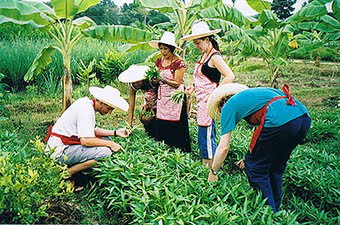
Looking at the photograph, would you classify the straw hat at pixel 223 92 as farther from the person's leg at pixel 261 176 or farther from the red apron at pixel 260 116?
the person's leg at pixel 261 176

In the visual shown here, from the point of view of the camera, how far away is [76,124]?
3.99 meters

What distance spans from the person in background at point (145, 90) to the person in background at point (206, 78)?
2.06 ft

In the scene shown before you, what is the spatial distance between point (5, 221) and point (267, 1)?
248 inches

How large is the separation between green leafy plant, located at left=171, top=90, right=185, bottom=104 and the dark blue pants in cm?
151

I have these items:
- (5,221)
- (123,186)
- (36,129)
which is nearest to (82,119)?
(123,186)

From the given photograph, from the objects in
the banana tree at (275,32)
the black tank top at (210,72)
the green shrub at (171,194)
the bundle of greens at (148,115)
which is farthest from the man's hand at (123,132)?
the banana tree at (275,32)

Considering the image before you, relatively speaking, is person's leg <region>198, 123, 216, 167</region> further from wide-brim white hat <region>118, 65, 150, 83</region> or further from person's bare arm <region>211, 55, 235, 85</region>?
→ wide-brim white hat <region>118, 65, 150, 83</region>

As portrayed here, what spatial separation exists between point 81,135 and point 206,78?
63.1 inches

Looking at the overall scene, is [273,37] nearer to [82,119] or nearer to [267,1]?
[267,1]

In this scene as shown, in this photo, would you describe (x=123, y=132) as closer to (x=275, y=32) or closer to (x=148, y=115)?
(x=148, y=115)

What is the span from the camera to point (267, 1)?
24.4ft

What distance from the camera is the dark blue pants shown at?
3.17m

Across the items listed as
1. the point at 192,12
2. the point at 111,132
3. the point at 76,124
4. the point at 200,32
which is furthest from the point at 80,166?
the point at 192,12

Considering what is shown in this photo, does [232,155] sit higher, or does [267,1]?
[267,1]
